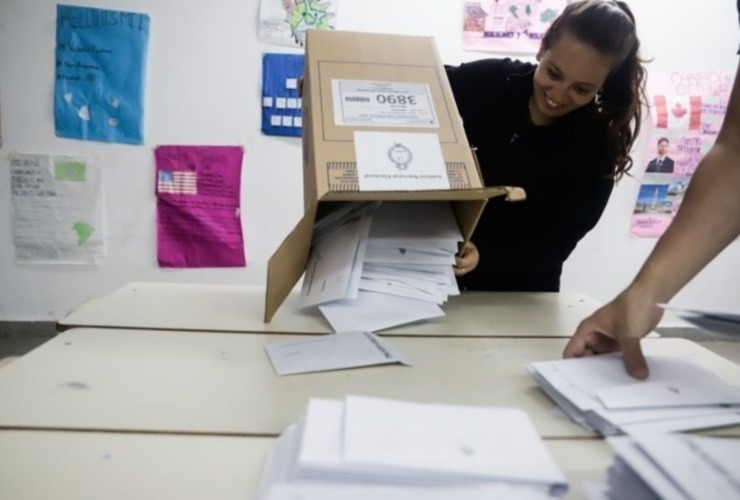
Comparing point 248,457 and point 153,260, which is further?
point 153,260

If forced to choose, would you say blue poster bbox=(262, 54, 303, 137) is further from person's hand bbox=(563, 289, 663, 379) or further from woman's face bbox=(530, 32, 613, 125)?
person's hand bbox=(563, 289, 663, 379)

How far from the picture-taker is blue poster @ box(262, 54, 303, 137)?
1.94 meters

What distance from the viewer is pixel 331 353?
76 cm

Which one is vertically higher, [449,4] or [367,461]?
[449,4]

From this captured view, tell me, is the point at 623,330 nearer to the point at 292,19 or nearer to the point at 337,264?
the point at 337,264

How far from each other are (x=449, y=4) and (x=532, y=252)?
1199mm

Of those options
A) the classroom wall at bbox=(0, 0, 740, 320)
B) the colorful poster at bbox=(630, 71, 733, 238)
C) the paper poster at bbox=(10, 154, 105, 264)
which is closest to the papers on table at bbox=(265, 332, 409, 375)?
the classroom wall at bbox=(0, 0, 740, 320)

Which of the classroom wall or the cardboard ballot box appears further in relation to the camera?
the classroom wall

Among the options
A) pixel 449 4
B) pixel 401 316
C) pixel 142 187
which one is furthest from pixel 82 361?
pixel 449 4

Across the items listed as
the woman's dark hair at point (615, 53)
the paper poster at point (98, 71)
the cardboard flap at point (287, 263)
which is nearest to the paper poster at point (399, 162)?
the cardboard flap at point (287, 263)

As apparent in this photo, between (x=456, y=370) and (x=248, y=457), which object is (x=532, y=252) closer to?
(x=456, y=370)

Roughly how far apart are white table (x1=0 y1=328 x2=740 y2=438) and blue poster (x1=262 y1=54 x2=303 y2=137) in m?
1.32

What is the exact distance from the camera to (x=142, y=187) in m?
2.01

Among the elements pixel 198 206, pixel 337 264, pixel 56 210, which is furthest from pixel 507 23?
pixel 56 210
